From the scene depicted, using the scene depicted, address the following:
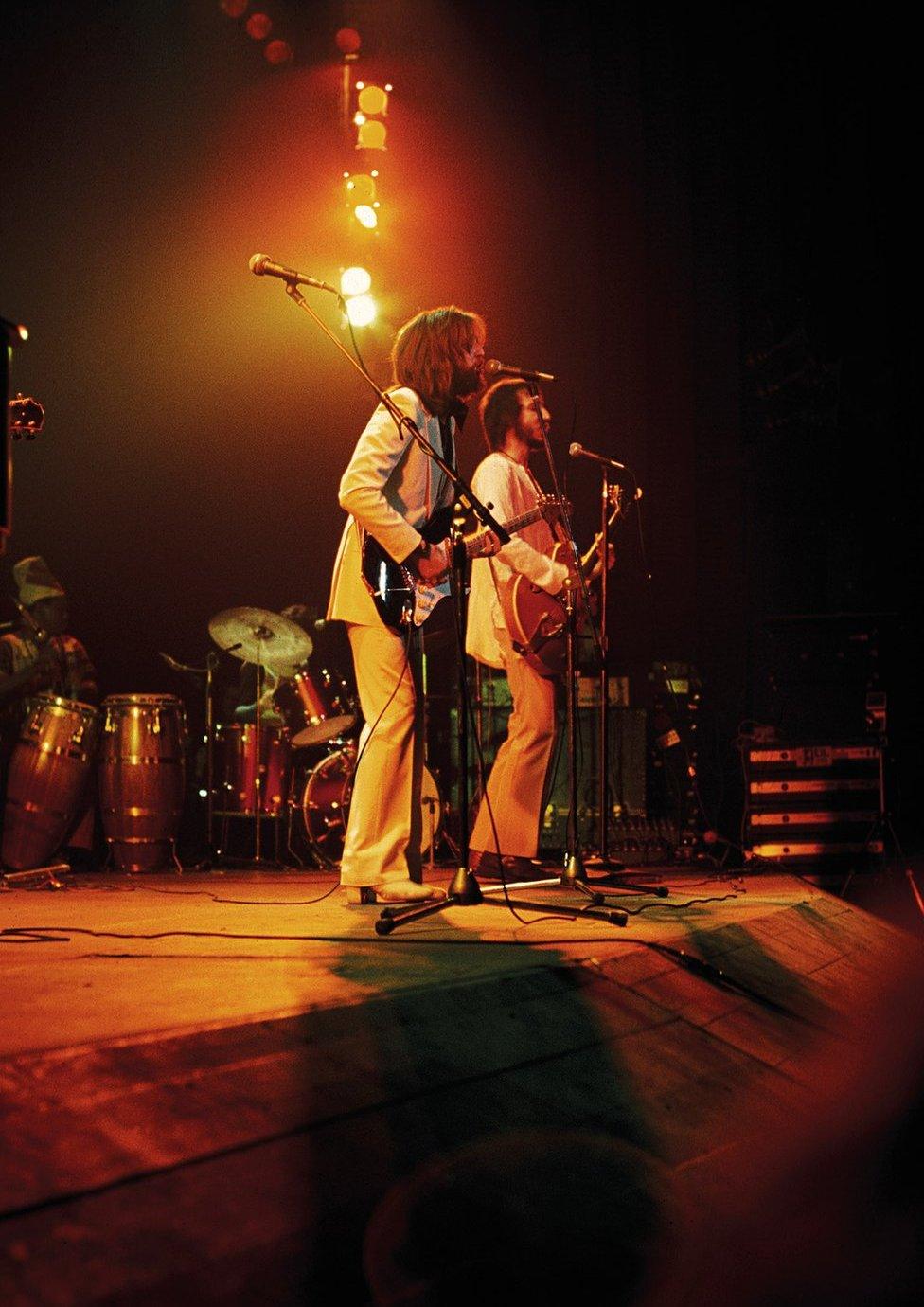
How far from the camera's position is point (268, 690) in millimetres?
8195

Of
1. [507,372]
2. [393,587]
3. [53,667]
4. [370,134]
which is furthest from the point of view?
[370,134]

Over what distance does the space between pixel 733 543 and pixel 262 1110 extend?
28.0ft

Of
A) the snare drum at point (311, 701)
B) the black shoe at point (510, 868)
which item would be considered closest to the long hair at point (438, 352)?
the black shoe at point (510, 868)

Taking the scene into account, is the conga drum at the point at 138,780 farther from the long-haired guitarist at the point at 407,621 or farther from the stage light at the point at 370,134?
the stage light at the point at 370,134

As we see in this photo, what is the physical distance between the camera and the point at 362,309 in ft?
26.3

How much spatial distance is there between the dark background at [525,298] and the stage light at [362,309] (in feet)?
1.09

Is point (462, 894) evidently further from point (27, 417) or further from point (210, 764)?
point (210, 764)

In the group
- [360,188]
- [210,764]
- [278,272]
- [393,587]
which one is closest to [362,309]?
[360,188]


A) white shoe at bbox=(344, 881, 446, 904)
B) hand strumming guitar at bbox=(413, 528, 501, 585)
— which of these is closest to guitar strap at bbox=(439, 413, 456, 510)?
hand strumming guitar at bbox=(413, 528, 501, 585)

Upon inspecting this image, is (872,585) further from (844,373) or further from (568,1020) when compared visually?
(568,1020)

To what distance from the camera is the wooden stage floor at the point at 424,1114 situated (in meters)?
1.42

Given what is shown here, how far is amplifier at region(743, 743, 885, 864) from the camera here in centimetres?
672

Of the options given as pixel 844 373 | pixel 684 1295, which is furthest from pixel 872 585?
pixel 684 1295

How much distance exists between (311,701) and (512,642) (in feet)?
10.0
